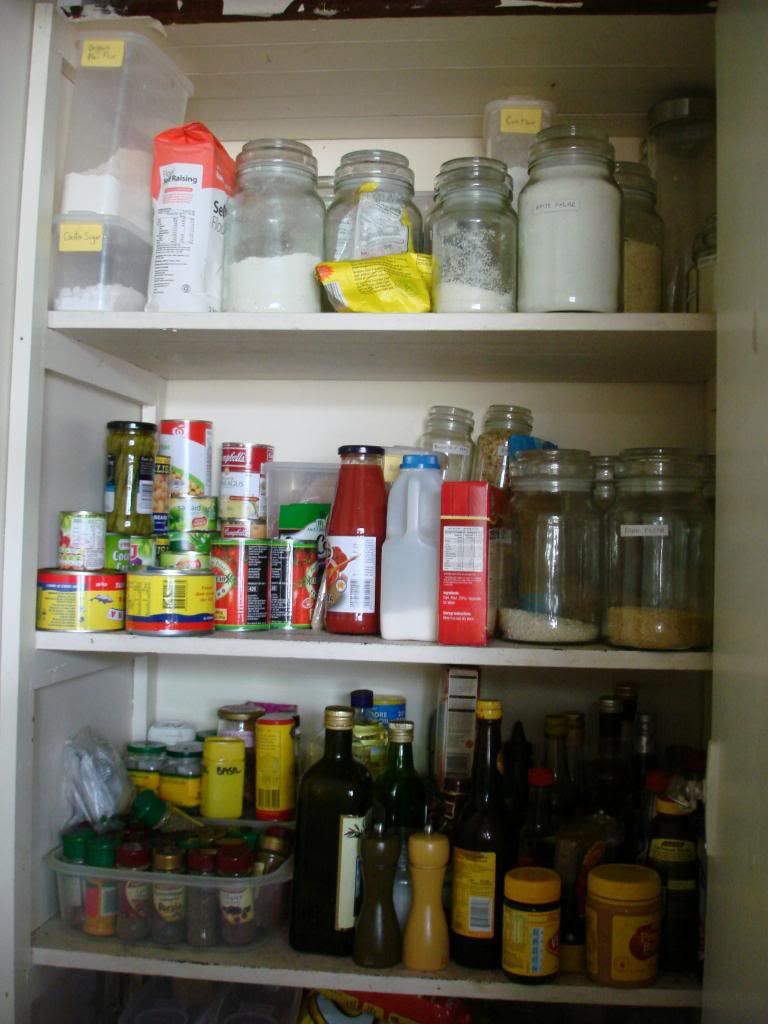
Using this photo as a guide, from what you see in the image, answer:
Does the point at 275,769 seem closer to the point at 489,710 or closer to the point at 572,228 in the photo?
the point at 489,710

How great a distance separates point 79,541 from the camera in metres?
1.07

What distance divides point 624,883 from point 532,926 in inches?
4.7

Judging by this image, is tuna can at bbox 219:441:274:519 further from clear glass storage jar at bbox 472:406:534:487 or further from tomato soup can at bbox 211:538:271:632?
clear glass storage jar at bbox 472:406:534:487

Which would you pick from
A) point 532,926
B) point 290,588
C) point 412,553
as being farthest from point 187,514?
point 532,926

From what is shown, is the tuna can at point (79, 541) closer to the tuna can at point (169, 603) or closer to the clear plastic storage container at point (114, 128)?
the tuna can at point (169, 603)

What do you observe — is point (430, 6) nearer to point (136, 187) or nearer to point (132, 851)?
point (136, 187)

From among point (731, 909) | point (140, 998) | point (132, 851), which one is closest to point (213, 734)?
point (132, 851)

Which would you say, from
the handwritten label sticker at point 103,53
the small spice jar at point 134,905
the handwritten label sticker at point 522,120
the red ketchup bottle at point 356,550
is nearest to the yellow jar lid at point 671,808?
the red ketchup bottle at point 356,550

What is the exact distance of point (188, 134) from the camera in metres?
1.07

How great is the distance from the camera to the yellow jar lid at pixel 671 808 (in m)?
1.00

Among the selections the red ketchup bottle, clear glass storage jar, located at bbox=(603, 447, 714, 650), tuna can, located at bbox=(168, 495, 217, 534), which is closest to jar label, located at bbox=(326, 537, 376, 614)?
the red ketchup bottle

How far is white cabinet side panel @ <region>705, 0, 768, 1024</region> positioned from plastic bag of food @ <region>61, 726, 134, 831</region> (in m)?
0.79

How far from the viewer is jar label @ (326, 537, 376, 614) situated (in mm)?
1062

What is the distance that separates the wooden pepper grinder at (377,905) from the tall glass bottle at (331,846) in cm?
2
